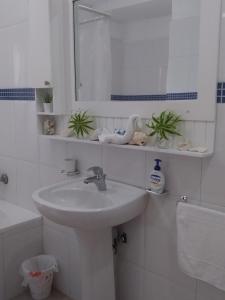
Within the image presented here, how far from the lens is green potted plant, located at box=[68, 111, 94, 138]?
1.74 meters

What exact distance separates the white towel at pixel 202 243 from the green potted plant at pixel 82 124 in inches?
26.7

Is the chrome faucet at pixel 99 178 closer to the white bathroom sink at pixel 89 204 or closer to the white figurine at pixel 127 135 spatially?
the white bathroom sink at pixel 89 204

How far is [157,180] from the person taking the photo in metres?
1.47

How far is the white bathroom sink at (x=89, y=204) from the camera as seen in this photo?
1.34m

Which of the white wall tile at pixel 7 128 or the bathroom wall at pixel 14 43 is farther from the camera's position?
the white wall tile at pixel 7 128

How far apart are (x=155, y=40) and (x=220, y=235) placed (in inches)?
36.4

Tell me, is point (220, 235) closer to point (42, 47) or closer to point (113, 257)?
point (113, 257)

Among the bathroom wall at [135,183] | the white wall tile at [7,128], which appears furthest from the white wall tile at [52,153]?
the white wall tile at [7,128]

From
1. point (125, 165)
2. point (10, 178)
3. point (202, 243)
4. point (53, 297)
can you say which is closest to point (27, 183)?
point (10, 178)

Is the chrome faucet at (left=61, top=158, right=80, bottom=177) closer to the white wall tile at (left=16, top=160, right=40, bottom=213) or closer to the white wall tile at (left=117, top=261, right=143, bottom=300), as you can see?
the white wall tile at (left=16, top=160, right=40, bottom=213)

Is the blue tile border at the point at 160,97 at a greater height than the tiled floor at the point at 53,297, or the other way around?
the blue tile border at the point at 160,97

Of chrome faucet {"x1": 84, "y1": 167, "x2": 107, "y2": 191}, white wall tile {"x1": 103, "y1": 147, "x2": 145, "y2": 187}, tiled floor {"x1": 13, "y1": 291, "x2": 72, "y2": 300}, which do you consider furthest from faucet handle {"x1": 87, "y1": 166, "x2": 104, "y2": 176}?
tiled floor {"x1": 13, "y1": 291, "x2": 72, "y2": 300}

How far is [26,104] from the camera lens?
7.09 ft

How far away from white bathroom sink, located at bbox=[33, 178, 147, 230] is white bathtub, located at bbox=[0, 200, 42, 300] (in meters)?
0.60
